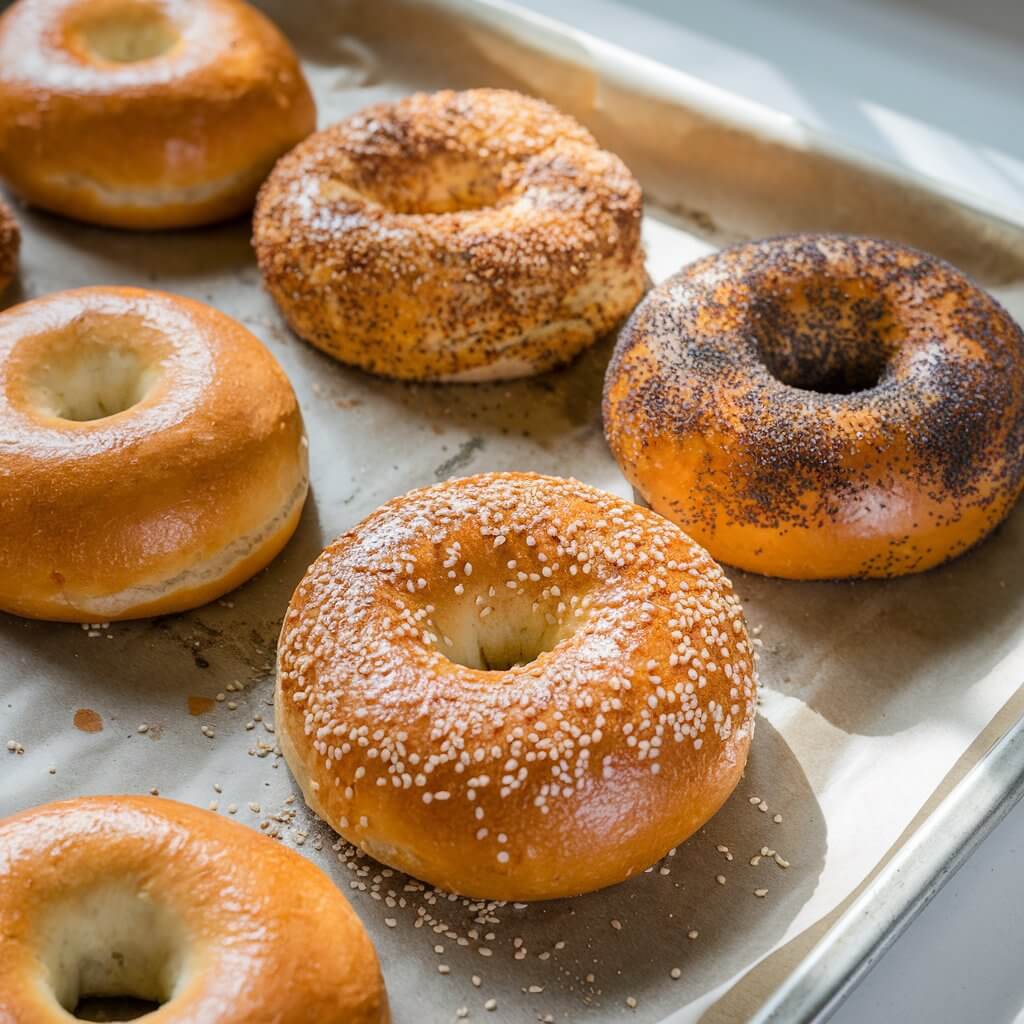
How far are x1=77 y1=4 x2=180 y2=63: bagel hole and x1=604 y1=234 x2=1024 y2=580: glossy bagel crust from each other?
1.48 m

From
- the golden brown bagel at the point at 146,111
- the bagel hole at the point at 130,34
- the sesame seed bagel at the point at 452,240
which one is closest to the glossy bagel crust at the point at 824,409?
the sesame seed bagel at the point at 452,240

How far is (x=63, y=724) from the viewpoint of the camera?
207 cm

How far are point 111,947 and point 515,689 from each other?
2.04 ft

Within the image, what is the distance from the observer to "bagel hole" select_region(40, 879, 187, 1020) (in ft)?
5.23

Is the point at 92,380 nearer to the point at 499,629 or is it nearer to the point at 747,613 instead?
the point at 499,629

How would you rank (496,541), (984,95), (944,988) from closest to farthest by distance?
(944,988), (496,541), (984,95)

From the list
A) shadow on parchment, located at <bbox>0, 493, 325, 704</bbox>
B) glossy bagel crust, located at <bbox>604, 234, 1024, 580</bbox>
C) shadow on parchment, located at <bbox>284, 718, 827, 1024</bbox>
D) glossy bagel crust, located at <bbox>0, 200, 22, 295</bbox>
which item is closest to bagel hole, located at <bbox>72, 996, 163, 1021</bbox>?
shadow on parchment, located at <bbox>284, 718, 827, 1024</bbox>

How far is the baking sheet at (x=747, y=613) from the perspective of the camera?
5.92 feet

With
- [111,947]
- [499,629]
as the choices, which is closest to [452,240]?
[499,629]

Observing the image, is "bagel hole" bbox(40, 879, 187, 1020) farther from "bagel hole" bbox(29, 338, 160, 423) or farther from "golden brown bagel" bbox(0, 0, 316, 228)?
"golden brown bagel" bbox(0, 0, 316, 228)

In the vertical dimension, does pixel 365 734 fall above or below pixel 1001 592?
below

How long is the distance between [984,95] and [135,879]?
3.01 meters

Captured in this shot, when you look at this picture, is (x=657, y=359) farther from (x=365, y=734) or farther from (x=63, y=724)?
(x=63, y=724)

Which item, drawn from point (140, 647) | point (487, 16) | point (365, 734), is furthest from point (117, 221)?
point (365, 734)
